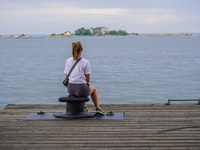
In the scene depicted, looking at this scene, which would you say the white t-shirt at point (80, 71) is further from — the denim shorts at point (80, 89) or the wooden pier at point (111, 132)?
the wooden pier at point (111, 132)

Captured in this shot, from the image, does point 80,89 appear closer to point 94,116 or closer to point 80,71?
point 80,71

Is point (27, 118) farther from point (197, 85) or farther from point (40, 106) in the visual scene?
point (197, 85)

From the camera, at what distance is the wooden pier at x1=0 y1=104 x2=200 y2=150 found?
516cm

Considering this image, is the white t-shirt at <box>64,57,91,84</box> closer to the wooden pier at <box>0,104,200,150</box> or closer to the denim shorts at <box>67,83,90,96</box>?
the denim shorts at <box>67,83,90,96</box>

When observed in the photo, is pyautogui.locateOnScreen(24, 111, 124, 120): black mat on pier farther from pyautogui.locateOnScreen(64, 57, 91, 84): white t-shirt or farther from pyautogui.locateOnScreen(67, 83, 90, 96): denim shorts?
pyautogui.locateOnScreen(64, 57, 91, 84): white t-shirt

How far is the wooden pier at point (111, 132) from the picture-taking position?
5.16 metres

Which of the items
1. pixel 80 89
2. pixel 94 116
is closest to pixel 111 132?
pixel 94 116

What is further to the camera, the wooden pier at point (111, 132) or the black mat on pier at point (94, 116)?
the black mat on pier at point (94, 116)

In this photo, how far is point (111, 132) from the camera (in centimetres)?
578

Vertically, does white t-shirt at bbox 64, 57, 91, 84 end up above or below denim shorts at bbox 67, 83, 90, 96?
above

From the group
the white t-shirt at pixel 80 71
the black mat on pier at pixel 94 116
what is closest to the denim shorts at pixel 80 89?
the white t-shirt at pixel 80 71

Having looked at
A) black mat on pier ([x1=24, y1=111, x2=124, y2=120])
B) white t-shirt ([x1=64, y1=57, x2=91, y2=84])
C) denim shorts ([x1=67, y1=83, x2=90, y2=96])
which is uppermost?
white t-shirt ([x1=64, y1=57, x2=91, y2=84])

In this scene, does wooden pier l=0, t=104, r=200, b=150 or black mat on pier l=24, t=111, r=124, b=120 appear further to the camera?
black mat on pier l=24, t=111, r=124, b=120

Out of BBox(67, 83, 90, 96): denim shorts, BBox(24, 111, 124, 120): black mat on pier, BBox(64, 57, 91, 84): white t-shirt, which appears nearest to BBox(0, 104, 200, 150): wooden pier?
BBox(24, 111, 124, 120): black mat on pier
